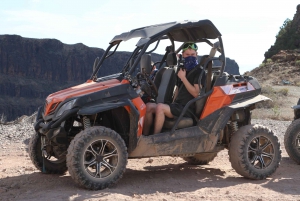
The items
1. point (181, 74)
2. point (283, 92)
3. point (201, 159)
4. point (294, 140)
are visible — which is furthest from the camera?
point (283, 92)

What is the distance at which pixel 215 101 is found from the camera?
25.5 ft

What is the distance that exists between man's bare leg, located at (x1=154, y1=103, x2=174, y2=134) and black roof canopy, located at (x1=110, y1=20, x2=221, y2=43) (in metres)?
1.00

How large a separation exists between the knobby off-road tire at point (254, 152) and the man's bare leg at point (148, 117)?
1.37 metres

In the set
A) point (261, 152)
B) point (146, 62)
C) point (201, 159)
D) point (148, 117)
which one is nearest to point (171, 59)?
point (146, 62)

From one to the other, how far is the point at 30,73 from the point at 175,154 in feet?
287

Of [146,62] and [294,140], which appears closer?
[146,62]

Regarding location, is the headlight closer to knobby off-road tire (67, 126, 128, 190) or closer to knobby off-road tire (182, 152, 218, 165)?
knobby off-road tire (67, 126, 128, 190)

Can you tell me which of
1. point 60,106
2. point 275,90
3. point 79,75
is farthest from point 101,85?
point 79,75

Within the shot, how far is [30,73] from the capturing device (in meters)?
92.2

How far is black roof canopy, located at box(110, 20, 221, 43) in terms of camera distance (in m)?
7.50

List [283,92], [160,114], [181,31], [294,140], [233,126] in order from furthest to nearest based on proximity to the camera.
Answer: [283,92] < [294,140] < [181,31] < [233,126] < [160,114]

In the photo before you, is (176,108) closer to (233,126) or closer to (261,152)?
(233,126)

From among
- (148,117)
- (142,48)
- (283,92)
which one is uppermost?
(142,48)

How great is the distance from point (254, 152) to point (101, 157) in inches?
99.1
